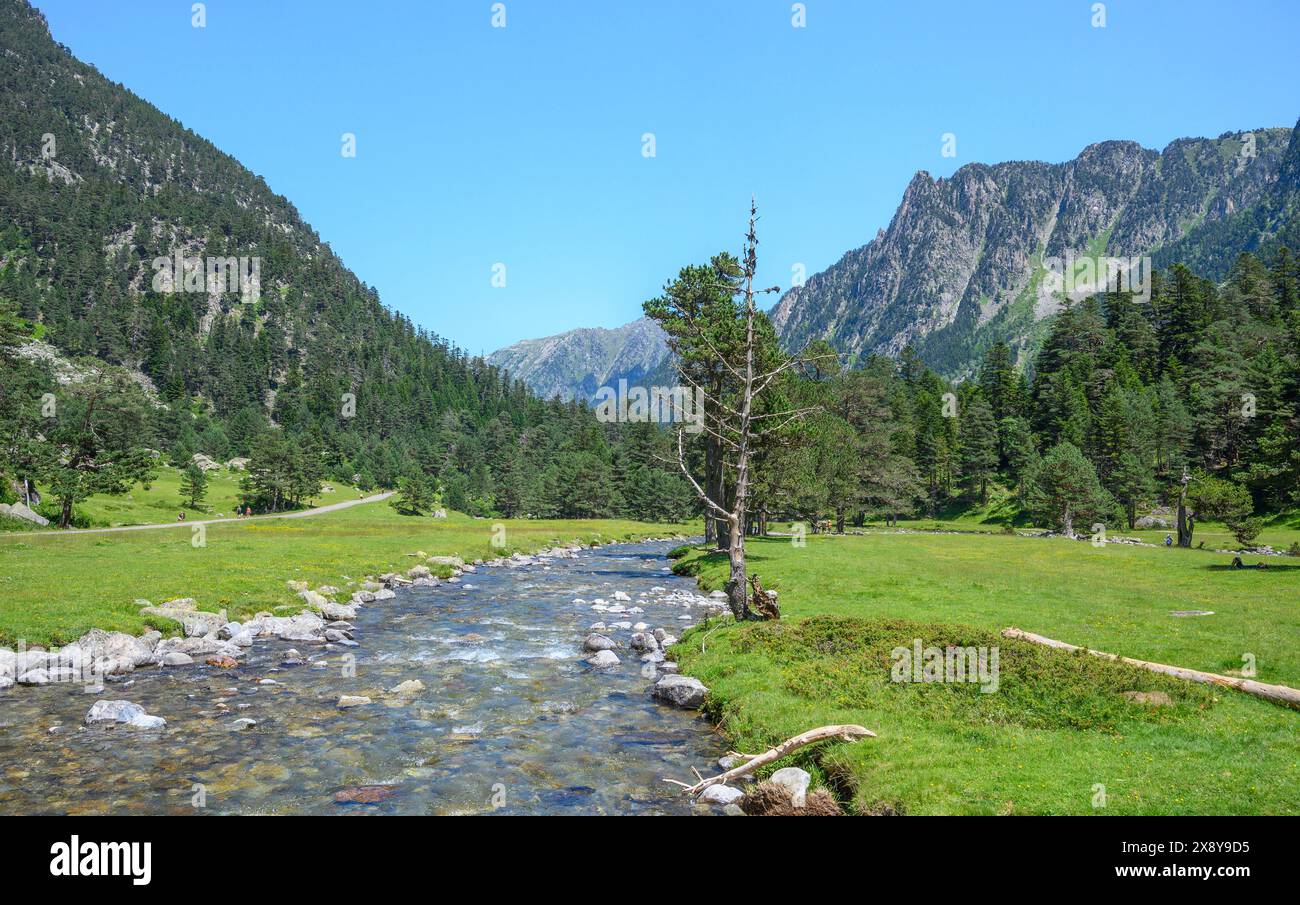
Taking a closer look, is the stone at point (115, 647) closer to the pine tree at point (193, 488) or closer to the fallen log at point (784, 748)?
the fallen log at point (784, 748)

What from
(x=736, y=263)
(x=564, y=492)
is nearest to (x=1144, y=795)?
(x=736, y=263)

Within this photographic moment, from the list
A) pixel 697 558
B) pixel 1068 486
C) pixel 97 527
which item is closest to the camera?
pixel 697 558

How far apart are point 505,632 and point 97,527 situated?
205 ft

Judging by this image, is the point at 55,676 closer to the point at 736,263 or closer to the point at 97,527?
the point at 736,263

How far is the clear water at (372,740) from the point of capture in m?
12.8

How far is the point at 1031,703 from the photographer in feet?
50.9

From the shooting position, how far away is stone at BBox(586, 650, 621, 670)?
24.0 metres

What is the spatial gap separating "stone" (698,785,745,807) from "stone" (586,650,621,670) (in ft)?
36.6

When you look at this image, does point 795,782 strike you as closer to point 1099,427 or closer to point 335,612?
point 335,612

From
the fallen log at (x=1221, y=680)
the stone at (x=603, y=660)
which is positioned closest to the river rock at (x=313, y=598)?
the stone at (x=603, y=660)

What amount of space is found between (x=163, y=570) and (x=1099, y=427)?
13175cm

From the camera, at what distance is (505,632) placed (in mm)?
30125

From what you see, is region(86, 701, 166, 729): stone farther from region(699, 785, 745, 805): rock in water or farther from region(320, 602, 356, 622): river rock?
region(320, 602, 356, 622): river rock

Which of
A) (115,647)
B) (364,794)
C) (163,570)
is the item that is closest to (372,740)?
(364,794)
